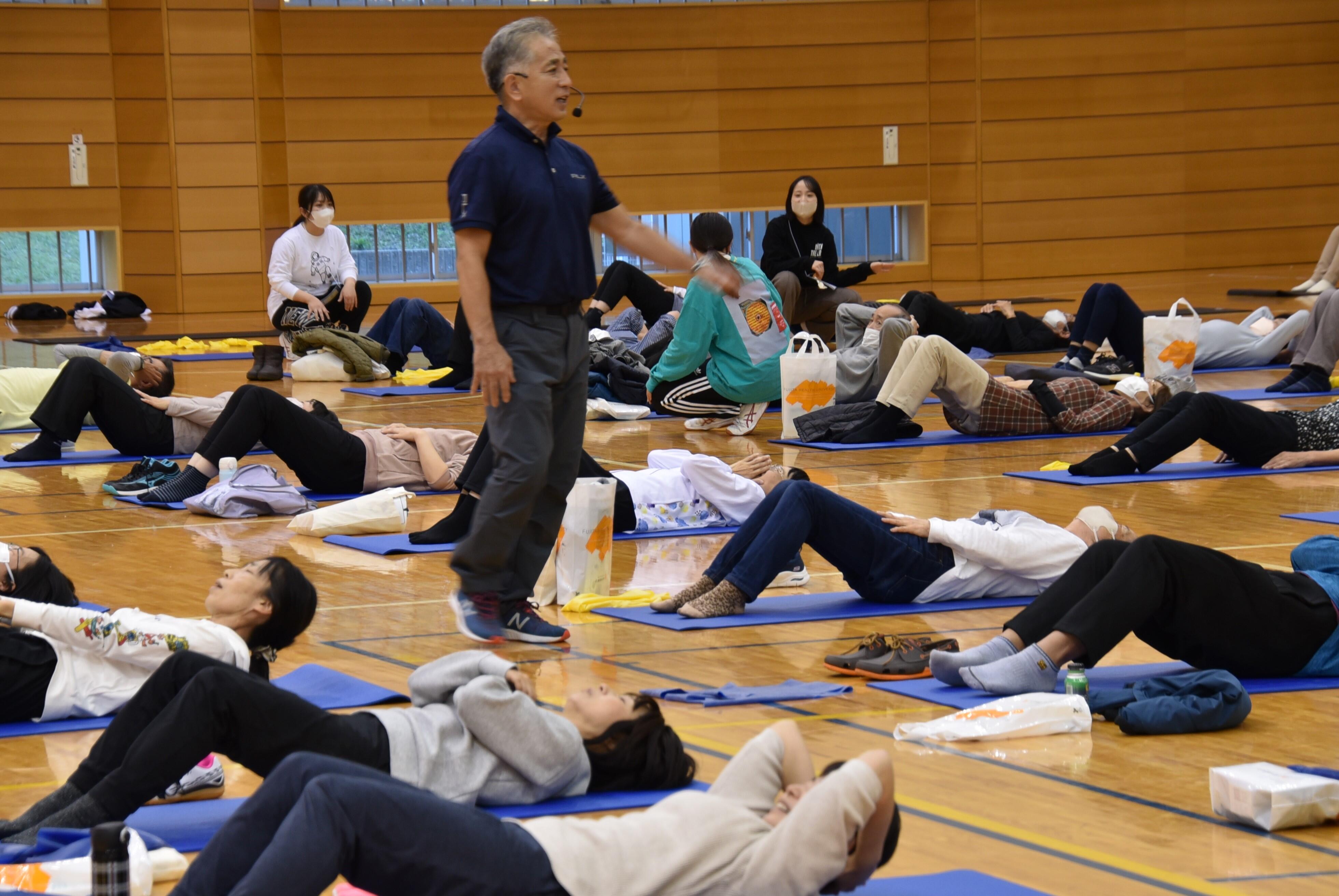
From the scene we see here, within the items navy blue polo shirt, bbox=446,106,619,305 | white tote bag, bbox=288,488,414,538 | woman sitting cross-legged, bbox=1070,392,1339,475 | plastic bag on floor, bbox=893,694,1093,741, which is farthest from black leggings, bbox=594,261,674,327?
plastic bag on floor, bbox=893,694,1093,741

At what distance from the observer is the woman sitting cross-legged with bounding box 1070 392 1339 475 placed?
6.74 metres

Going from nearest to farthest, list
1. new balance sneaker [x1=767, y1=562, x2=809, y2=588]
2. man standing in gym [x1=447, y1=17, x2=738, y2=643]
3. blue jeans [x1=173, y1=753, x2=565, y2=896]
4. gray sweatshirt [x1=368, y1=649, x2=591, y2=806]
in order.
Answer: blue jeans [x1=173, y1=753, x2=565, y2=896]
gray sweatshirt [x1=368, y1=649, x2=591, y2=806]
man standing in gym [x1=447, y1=17, x2=738, y2=643]
new balance sneaker [x1=767, y1=562, x2=809, y2=588]

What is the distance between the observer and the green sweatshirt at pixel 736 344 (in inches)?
335

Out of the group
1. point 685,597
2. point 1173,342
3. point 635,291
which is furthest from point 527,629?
point 635,291

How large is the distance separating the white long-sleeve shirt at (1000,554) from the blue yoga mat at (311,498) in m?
2.72

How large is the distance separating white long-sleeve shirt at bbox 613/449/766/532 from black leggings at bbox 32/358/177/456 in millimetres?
2614

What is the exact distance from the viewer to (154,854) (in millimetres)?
2666

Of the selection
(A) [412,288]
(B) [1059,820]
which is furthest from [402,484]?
(A) [412,288]

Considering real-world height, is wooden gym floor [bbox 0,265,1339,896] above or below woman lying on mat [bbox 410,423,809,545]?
below

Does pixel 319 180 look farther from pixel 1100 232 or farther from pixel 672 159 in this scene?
pixel 1100 232

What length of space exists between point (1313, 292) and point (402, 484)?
37.7 ft

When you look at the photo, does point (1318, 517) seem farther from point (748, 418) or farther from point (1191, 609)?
point (748, 418)

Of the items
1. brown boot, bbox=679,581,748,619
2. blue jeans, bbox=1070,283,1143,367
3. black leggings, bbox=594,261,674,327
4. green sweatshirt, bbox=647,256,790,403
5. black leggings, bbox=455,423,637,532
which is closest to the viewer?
brown boot, bbox=679,581,748,619

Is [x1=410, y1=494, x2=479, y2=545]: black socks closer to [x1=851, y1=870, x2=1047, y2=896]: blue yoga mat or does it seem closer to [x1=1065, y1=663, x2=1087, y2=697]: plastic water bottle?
[x1=1065, y1=663, x2=1087, y2=697]: plastic water bottle
